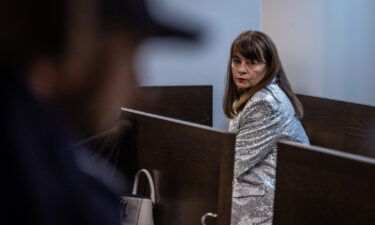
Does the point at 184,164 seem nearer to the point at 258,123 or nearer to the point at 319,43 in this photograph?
the point at 258,123

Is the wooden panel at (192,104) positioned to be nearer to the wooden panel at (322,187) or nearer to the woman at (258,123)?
the woman at (258,123)

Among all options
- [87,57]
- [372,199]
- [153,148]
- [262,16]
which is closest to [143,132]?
[153,148]

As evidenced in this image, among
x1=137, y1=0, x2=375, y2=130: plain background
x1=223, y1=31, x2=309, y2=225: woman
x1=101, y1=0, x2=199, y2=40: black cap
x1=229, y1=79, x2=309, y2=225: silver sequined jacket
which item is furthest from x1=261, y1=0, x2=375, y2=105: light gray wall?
x1=101, y1=0, x2=199, y2=40: black cap

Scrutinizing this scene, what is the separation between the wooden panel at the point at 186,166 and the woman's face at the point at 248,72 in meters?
0.29

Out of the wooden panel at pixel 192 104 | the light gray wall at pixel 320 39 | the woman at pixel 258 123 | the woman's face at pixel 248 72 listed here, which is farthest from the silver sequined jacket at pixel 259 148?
the light gray wall at pixel 320 39

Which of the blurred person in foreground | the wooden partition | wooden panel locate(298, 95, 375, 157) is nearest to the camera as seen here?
the blurred person in foreground

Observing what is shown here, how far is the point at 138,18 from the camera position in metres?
0.18

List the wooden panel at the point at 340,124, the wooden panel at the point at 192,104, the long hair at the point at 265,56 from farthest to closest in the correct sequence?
the wooden panel at the point at 192,104 < the wooden panel at the point at 340,124 < the long hair at the point at 265,56

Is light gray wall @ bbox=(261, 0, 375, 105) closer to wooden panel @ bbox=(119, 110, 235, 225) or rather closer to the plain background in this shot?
the plain background

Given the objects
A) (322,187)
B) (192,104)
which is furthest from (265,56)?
(192,104)

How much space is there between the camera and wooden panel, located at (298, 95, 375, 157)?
225cm

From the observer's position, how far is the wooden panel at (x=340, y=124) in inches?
88.7

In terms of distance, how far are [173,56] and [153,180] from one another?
1.34 metres

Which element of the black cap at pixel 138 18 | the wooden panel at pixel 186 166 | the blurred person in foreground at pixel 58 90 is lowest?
the wooden panel at pixel 186 166
